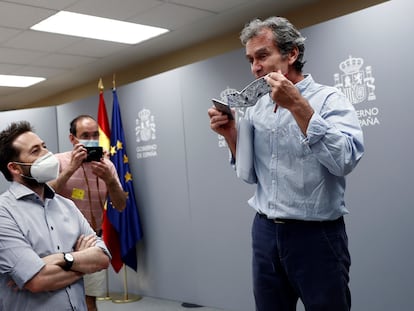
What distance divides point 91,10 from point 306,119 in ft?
10.4

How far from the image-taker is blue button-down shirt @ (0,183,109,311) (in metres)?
1.68

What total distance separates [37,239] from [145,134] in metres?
3.10

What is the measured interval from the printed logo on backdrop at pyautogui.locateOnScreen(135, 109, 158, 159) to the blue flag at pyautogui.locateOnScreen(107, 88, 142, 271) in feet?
0.58

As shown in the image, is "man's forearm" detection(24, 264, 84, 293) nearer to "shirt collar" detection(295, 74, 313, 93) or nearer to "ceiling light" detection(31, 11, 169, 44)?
"shirt collar" detection(295, 74, 313, 93)

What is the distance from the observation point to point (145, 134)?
4824mm

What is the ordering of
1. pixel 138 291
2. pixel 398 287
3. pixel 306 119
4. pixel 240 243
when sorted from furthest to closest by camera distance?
pixel 138 291
pixel 240 243
pixel 398 287
pixel 306 119

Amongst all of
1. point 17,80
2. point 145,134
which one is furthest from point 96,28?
point 17,80

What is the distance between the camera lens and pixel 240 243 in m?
4.01

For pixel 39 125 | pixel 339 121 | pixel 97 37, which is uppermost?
pixel 97 37

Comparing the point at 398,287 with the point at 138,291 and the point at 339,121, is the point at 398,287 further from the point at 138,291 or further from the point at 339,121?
the point at 138,291

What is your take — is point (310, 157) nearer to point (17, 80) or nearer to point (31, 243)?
point (31, 243)

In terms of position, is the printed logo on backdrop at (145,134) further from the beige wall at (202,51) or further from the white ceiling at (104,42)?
the beige wall at (202,51)

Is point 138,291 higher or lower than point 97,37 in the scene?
lower

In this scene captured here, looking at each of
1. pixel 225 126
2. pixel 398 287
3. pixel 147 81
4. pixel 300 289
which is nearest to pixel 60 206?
pixel 225 126
